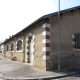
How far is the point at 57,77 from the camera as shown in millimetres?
8391

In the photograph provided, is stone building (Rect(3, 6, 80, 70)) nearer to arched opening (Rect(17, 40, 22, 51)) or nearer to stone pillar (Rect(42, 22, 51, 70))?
stone pillar (Rect(42, 22, 51, 70))

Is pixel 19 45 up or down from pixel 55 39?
down

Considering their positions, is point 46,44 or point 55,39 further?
point 55,39

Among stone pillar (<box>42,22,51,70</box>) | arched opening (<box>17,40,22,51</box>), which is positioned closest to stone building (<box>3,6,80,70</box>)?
stone pillar (<box>42,22,51,70</box>)

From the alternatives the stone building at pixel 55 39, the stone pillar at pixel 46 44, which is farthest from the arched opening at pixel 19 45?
the stone pillar at pixel 46 44

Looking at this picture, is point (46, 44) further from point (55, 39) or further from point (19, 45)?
point (19, 45)

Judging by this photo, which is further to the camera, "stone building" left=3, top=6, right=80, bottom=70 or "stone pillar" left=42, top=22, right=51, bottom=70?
"stone building" left=3, top=6, right=80, bottom=70

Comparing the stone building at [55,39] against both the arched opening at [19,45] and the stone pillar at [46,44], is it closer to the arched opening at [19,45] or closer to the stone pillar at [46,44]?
the stone pillar at [46,44]

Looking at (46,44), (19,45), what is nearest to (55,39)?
(46,44)

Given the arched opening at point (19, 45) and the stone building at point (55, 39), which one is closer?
the stone building at point (55, 39)

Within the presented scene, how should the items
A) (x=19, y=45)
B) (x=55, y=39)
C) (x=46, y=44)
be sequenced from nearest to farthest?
(x=46, y=44), (x=55, y=39), (x=19, y=45)

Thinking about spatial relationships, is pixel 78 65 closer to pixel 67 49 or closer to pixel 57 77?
pixel 67 49

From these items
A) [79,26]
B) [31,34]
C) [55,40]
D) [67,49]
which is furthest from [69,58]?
[31,34]

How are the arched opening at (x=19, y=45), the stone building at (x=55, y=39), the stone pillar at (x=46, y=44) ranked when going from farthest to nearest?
the arched opening at (x=19, y=45) → the stone building at (x=55, y=39) → the stone pillar at (x=46, y=44)
